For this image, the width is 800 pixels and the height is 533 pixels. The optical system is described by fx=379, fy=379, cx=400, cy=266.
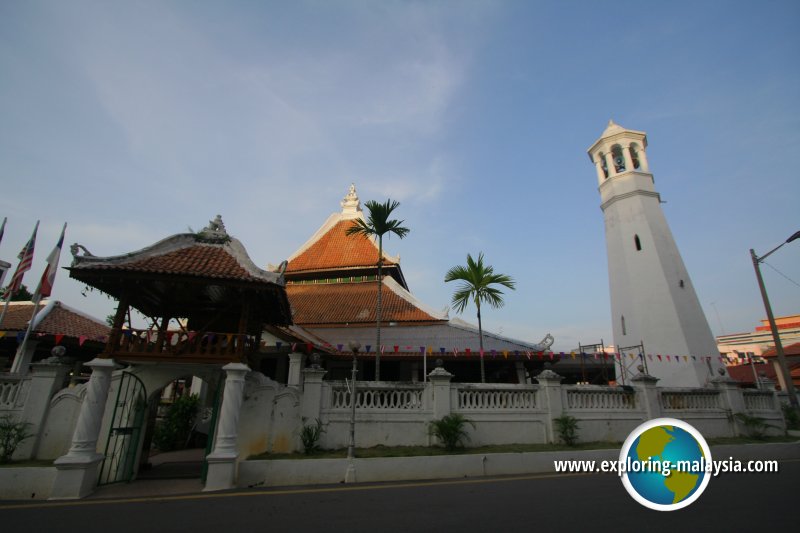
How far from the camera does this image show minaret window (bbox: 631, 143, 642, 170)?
2198cm

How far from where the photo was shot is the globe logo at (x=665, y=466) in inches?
256

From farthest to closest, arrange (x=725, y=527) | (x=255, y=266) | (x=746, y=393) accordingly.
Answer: (x=746, y=393) → (x=255, y=266) → (x=725, y=527)

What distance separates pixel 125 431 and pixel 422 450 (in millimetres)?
7054

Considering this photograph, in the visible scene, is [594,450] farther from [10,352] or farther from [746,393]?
[10,352]

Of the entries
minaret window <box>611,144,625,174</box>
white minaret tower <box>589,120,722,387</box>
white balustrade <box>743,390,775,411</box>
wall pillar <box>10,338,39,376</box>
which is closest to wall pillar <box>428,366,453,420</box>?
white balustrade <box>743,390,775,411</box>

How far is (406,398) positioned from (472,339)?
8.07 meters

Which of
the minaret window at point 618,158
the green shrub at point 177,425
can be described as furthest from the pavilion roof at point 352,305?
the minaret window at point 618,158

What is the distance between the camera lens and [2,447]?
26.6ft

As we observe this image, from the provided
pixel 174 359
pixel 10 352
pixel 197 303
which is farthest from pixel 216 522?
pixel 10 352

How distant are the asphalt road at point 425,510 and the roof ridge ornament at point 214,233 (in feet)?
19.2

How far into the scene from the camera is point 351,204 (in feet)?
90.7

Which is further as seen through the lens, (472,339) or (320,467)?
(472,339)

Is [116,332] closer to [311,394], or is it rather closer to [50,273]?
[311,394]

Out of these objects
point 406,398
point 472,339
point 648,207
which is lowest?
point 406,398
